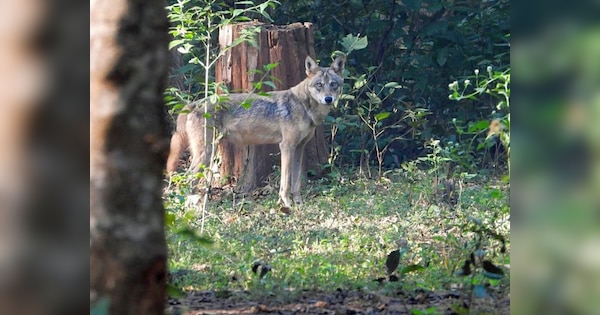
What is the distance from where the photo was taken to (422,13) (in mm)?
14188

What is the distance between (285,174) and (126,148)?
830 cm

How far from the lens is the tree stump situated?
11367 millimetres

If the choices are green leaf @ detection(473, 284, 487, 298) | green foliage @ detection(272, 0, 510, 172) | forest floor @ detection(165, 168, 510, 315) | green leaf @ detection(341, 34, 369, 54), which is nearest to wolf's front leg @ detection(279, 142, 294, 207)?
forest floor @ detection(165, 168, 510, 315)

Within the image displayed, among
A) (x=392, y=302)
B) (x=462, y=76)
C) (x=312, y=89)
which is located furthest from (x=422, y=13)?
(x=392, y=302)

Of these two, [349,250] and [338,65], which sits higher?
[338,65]

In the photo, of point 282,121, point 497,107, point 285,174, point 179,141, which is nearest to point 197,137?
point 179,141

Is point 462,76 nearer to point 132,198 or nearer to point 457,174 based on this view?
point 457,174

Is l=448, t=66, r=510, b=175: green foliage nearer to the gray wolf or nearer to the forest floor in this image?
the forest floor

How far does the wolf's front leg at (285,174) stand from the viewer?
10299 mm

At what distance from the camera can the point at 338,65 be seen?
11711 mm

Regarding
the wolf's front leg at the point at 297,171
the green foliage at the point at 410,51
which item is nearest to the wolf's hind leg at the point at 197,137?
the wolf's front leg at the point at 297,171

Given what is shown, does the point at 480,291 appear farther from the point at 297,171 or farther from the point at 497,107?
the point at 297,171
